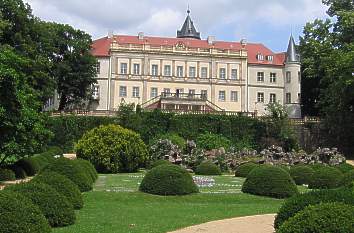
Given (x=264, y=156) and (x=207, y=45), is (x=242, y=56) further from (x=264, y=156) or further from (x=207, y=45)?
(x=264, y=156)

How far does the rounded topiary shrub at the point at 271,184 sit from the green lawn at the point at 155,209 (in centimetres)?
45

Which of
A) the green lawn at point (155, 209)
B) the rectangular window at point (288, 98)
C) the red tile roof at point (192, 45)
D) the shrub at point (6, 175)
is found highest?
the red tile roof at point (192, 45)

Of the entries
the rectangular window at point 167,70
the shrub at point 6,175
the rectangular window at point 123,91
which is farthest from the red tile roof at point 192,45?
the shrub at point 6,175

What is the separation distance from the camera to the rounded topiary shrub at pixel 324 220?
7.63 meters

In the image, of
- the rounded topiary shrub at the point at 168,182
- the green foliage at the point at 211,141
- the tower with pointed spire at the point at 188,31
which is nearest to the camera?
the rounded topiary shrub at the point at 168,182

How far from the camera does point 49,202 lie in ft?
37.3

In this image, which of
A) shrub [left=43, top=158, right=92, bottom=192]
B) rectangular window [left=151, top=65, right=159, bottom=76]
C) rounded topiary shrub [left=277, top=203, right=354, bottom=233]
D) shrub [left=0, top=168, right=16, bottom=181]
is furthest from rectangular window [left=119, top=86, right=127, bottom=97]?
rounded topiary shrub [left=277, top=203, right=354, bottom=233]

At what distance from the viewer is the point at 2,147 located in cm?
2242

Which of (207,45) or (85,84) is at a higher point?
(207,45)

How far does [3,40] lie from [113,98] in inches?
1093

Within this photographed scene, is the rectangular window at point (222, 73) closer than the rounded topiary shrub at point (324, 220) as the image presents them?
No

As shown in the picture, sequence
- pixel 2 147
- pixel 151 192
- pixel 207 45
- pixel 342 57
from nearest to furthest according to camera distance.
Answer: pixel 151 192, pixel 2 147, pixel 342 57, pixel 207 45

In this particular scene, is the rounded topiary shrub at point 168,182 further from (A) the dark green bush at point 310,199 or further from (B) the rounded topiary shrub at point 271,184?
A: (A) the dark green bush at point 310,199

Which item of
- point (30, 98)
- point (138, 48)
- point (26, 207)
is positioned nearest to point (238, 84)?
point (138, 48)
